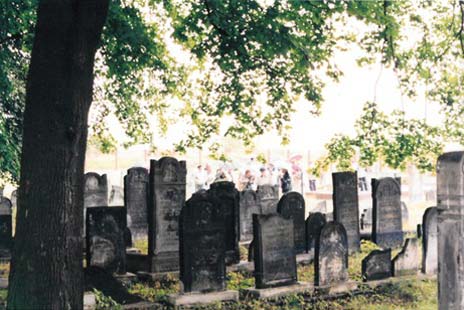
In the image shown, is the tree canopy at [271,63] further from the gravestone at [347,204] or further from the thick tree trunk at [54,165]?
the thick tree trunk at [54,165]

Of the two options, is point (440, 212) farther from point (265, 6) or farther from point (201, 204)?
point (265, 6)

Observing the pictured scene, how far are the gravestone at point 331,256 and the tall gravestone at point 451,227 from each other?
3211 mm

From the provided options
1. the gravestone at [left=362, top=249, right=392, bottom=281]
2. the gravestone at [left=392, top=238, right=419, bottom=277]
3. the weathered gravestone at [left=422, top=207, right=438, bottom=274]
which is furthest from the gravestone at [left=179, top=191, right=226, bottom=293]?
the weathered gravestone at [left=422, top=207, right=438, bottom=274]

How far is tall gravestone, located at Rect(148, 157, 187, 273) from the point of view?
11.2 m

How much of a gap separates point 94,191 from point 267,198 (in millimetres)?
4890

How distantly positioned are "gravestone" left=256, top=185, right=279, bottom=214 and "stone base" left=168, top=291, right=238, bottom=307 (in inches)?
300

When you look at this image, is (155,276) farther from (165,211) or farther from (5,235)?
(5,235)

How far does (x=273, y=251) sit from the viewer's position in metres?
9.79

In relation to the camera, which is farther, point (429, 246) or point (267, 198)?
point (267, 198)

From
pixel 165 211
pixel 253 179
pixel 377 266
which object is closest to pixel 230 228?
pixel 165 211

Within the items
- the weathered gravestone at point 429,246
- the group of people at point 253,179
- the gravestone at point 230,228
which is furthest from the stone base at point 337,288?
the group of people at point 253,179

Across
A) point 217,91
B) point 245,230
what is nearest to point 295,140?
point 245,230

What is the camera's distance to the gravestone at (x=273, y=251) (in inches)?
380

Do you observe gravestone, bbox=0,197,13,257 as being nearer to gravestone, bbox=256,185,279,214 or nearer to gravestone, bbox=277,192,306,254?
gravestone, bbox=277,192,306,254
